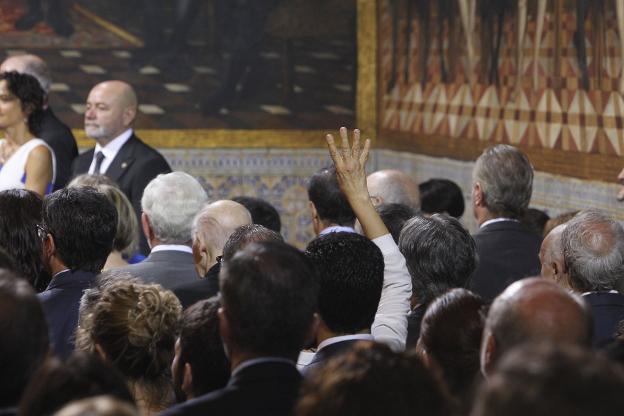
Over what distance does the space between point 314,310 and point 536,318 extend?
27.9 inches

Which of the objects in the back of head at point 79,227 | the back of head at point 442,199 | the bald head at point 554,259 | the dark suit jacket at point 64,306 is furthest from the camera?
the back of head at point 442,199

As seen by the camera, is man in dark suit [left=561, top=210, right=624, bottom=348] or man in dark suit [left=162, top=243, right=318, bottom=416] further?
man in dark suit [left=561, top=210, right=624, bottom=348]

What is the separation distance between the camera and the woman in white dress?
8.77 m

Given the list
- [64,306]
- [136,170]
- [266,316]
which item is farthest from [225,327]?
[136,170]

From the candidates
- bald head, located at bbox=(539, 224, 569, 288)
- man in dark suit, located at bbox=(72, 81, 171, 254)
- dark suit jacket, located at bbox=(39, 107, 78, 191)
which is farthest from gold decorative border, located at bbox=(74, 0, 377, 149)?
bald head, located at bbox=(539, 224, 569, 288)

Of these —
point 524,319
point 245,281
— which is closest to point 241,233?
point 245,281

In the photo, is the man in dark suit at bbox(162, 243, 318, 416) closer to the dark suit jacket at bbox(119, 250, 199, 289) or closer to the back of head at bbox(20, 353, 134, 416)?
the back of head at bbox(20, 353, 134, 416)

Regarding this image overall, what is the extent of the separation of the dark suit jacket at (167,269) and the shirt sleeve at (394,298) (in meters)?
1.40

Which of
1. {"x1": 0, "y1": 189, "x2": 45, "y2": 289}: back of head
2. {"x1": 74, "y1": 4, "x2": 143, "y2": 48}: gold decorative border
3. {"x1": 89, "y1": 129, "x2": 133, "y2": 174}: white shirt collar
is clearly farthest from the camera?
{"x1": 74, "y1": 4, "x2": 143, "y2": 48}: gold decorative border

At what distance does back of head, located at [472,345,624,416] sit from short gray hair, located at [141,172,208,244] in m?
4.59

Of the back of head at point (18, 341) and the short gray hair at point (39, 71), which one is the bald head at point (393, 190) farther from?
the back of head at point (18, 341)

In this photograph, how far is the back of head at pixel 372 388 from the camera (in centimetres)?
262

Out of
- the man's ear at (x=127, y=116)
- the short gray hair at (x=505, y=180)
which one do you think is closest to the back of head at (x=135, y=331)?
the short gray hair at (x=505, y=180)

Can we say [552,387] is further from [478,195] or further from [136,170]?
[136,170]
